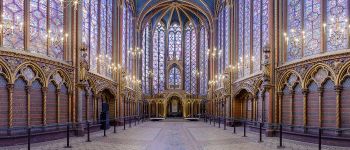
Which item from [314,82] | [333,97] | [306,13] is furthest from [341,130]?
[306,13]

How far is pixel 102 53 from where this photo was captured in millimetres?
32094

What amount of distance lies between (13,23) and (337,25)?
1703 centimetres

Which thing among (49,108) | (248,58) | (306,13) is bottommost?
(49,108)

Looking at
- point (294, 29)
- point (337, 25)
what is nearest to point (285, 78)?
point (294, 29)

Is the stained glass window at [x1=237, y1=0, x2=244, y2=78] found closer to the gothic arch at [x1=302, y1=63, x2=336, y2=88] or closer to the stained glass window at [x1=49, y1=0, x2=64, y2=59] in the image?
the gothic arch at [x1=302, y1=63, x2=336, y2=88]

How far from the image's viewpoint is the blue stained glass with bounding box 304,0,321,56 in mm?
19634

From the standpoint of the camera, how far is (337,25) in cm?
1808

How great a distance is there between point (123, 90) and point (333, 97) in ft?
82.4

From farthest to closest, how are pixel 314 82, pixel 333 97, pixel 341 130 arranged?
1. pixel 314 82
2. pixel 333 97
3. pixel 341 130

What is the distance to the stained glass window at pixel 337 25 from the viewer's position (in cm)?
1748

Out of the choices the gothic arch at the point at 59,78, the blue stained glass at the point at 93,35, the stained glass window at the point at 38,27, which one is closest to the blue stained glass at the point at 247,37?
the blue stained glass at the point at 93,35

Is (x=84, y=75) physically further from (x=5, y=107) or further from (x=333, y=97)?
(x=333, y=97)

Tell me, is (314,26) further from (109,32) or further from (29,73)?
(109,32)

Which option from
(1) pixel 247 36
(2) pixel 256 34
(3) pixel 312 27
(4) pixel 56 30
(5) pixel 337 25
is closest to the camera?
(5) pixel 337 25
